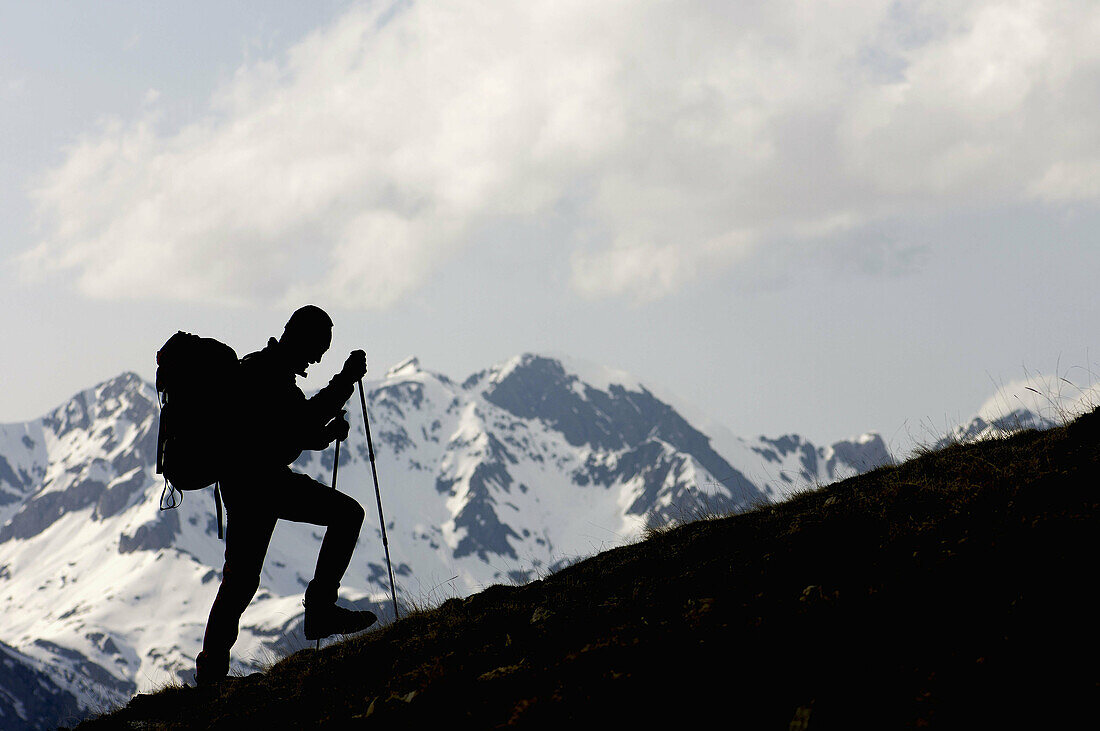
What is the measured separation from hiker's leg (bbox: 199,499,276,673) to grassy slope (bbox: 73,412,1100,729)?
79cm

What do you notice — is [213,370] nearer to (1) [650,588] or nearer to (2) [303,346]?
(2) [303,346]

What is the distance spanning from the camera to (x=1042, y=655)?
14.3ft

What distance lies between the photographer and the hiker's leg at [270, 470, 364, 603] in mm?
7969

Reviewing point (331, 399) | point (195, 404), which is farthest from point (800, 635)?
point (195, 404)

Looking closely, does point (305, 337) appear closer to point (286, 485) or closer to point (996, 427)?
point (286, 485)

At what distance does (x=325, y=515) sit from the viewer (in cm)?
805

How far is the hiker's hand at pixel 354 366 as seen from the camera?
26.6 feet

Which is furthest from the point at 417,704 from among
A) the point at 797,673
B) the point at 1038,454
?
the point at 1038,454

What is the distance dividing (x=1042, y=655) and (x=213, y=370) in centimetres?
626

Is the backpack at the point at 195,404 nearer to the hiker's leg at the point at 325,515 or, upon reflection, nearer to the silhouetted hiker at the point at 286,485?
the silhouetted hiker at the point at 286,485

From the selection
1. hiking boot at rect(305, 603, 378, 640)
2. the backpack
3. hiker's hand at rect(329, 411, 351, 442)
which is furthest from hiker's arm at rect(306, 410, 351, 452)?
hiking boot at rect(305, 603, 378, 640)

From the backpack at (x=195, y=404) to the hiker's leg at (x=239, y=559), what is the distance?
0.43m

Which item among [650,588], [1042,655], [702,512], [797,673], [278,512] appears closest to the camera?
[1042,655]

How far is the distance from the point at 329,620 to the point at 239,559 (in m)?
0.97
